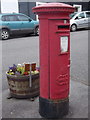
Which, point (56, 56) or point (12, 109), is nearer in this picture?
point (56, 56)

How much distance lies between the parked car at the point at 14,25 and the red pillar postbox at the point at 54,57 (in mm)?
11139

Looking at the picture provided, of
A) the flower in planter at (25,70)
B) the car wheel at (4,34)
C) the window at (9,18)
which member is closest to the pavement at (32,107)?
the flower in planter at (25,70)

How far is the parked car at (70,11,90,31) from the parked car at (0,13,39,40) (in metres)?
3.86

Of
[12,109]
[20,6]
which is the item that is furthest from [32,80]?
[20,6]

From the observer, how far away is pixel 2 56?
9.07 meters

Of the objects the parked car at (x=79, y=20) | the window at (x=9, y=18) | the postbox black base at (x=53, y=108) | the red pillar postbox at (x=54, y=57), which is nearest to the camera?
the red pillar postbox at (x=54, y=57)

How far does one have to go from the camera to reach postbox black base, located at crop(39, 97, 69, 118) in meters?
3.73

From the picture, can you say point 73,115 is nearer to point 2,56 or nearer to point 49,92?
point 49,92

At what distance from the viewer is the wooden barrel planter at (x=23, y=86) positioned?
4.33 metres

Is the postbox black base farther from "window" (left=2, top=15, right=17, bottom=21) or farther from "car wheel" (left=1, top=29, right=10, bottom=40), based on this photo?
"window" (left=2, top=15, right=17, bottom=21)

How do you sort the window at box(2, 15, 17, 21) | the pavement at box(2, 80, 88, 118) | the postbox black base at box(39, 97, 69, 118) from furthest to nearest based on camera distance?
1. the window at box(2, 15, 17, 21)
2. the pavement at box(2, 80, 88, 118)
3. the postbox black base at box(39, 97, 69, 118)

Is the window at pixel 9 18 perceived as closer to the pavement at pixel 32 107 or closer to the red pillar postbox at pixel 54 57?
the pavement at pixel 32 107

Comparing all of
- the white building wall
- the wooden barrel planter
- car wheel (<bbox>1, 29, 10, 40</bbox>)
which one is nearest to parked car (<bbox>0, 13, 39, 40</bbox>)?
car wheel (<bbox>1, 29, 10, 40</bbox>)

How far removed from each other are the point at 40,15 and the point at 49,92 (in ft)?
3.86
